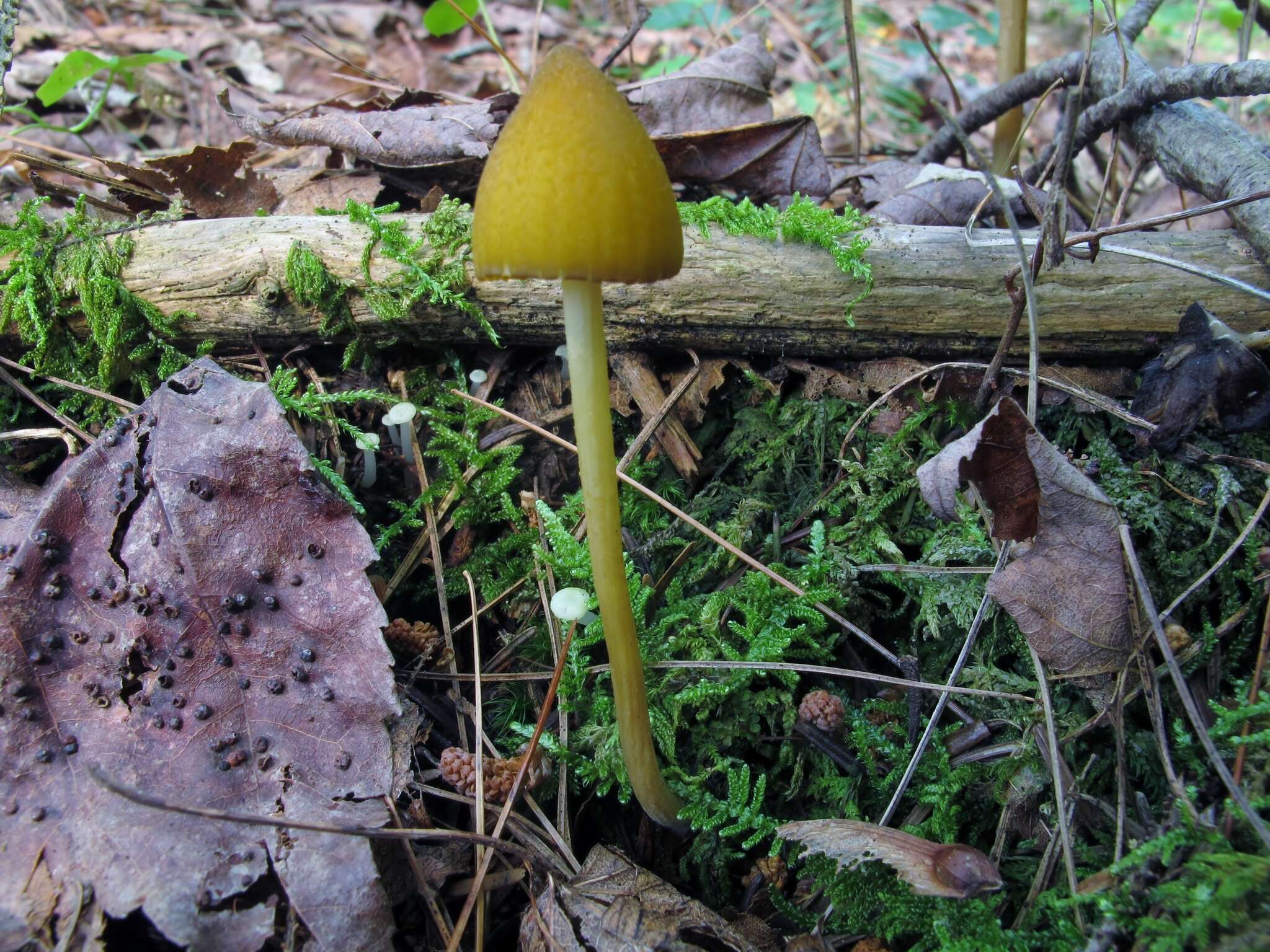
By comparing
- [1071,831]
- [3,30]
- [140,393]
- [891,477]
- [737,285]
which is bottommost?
[1071,831]

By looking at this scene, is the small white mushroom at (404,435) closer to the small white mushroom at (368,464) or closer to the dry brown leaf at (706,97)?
the small white mushroom at (368,464)

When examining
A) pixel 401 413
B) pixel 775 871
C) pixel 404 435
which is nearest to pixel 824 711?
pixel 775 871

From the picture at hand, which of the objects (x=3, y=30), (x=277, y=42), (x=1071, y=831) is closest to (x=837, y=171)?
(x=1071, y=831)

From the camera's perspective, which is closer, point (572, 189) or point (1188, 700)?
point (572, 189)

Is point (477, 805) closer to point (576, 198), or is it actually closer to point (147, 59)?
point (576, 198)

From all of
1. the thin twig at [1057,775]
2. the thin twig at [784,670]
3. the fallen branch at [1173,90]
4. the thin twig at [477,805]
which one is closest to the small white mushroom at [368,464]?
the thin twig at [477,805]

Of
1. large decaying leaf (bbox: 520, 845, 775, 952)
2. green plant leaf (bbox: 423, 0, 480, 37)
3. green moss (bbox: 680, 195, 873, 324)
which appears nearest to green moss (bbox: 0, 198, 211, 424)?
green moss (bbox: 680, 195, 873, 324)

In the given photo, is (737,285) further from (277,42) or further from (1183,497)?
(277,42)
